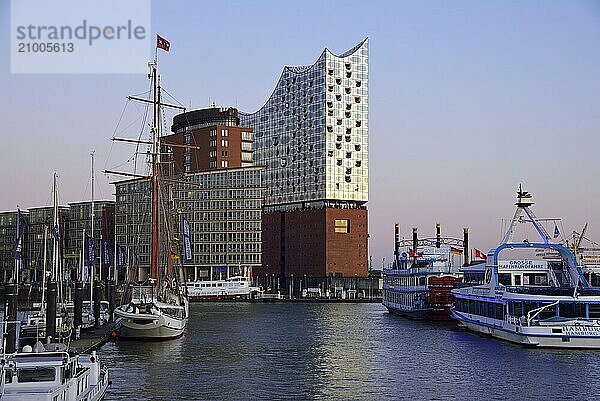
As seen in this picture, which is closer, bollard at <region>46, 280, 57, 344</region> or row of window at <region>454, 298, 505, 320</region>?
bollard at <region>46, 280, 57, 344</region>

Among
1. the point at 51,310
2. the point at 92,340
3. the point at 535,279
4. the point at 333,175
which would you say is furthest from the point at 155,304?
the point at 333,175

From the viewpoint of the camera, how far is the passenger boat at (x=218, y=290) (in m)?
187

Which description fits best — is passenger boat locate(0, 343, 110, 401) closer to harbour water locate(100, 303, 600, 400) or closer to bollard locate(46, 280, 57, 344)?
harbour water locate(100, 303, 600, 400)

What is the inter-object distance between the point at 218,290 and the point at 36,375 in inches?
6085

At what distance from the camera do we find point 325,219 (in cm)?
18675

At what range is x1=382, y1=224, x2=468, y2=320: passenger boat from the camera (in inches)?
4353

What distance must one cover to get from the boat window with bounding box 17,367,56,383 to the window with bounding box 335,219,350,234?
15394 centimetres

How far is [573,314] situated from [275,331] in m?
38.1

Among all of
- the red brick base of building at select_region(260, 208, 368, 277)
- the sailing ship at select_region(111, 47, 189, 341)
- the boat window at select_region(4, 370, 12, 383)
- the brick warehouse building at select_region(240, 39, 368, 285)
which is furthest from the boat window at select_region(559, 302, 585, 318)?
the brick warehouse building at select_region(240, 39, 368, 285)

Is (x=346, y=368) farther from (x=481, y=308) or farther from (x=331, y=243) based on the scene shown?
(x=331, y=243)

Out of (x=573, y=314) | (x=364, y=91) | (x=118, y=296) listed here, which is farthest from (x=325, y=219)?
(x=573, y=314)

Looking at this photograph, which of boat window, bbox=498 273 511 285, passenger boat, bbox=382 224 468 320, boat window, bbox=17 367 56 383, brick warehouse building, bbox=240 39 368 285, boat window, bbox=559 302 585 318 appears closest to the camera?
boat window, bbox=17 367 56 383

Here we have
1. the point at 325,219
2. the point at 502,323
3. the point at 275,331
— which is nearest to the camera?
the point at 502,323

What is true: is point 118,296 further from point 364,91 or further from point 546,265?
point 546,265
